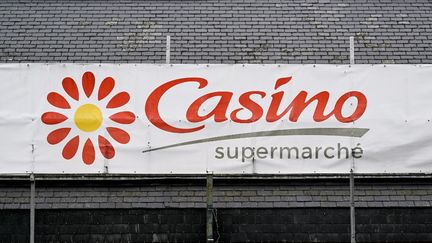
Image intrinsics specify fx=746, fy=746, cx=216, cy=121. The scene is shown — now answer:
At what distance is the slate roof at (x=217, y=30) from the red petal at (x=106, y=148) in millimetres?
3159

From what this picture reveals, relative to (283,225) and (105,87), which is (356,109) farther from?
(105,87)

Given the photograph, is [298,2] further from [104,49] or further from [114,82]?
[114,82]

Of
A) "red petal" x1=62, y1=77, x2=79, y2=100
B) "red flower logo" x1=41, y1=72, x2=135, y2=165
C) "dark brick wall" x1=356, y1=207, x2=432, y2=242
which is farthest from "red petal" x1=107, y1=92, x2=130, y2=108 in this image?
"dark brick wall" x1=356, y1=207, x2=432, y2=242

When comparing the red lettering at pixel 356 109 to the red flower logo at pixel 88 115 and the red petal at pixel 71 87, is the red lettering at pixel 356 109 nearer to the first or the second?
the red flower logo at pixel 88 115

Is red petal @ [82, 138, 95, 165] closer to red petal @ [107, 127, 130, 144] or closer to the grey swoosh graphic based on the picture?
red petal @ [107, 127, 130, 144]

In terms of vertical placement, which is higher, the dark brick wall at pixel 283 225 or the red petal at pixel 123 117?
the red petal at pixel 123 117

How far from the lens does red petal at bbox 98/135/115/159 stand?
958 cm

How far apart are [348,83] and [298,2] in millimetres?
4554

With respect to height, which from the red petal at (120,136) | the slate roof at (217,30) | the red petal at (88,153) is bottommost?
the red petal at (88,153)

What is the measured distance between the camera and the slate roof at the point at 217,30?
1259 cm

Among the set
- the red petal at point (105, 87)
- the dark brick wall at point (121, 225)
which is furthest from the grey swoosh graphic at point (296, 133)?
the dark brick wall at point (121, 225)

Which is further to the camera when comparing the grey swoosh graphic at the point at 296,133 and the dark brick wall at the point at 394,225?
the dark brick wall at the point at 394,225

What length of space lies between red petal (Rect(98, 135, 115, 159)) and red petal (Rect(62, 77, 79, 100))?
Answer: 638 mm

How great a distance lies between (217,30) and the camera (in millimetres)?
13062
